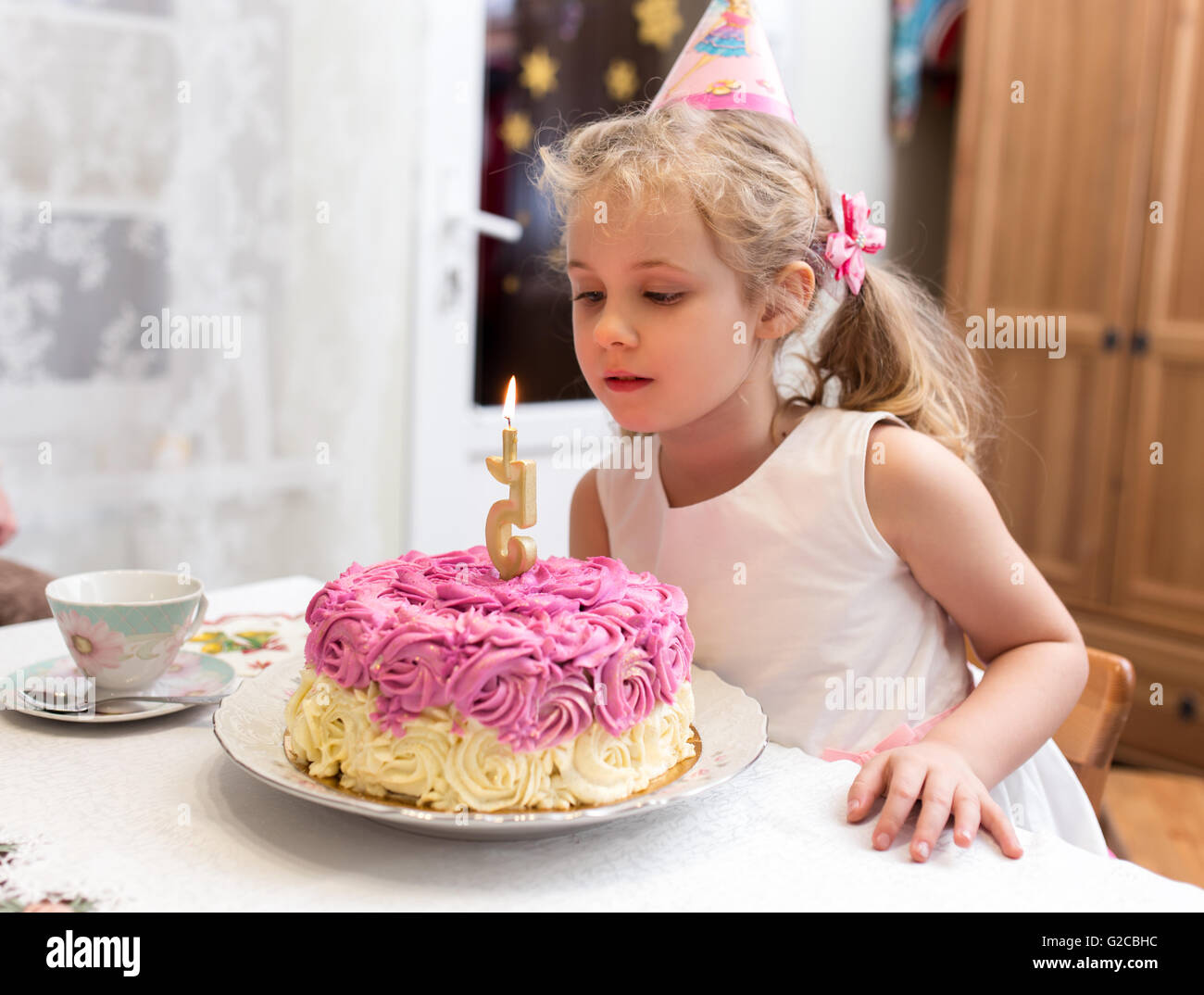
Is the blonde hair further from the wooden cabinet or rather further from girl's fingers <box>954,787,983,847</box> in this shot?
the wooden cabinet

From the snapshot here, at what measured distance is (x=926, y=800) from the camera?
71 cm

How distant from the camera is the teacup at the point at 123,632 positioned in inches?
33.2

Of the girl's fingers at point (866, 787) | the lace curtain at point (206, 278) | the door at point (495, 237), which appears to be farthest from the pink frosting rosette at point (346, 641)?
the door at point (495, 237)

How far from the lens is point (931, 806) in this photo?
0.70m

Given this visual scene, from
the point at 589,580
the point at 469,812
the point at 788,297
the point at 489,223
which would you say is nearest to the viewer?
the point at 469,812

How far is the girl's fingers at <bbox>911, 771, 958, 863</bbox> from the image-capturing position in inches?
26.1

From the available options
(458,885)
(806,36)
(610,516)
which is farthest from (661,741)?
(806,36)

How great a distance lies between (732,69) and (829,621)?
21.8 inches

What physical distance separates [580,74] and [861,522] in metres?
2.12

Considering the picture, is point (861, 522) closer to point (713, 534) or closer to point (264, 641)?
point (713, 534)

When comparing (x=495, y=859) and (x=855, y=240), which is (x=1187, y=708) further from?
(x=495, y=859)

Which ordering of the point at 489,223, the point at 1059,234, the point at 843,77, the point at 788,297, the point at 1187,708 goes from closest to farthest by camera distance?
the point at 788,297 → the point at 1187,708 → the point at 489,223 → the point at 1059,234 → the point at 843,77

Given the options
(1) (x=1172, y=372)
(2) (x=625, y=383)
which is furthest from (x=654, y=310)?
(1) (x=1172, y=372)

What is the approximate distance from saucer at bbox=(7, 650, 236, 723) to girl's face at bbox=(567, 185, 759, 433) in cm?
40
